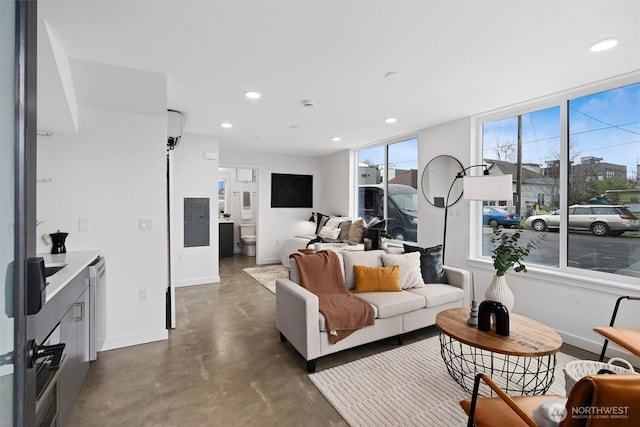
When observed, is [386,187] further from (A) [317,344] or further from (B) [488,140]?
(A) [317,344]

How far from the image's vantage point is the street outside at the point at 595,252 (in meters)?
2.72

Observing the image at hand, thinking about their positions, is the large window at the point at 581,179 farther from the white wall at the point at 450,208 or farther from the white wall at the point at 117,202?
the white wall at the point at 117,202

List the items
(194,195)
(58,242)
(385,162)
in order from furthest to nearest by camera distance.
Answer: (385,162)
(194,195)
(58,242)

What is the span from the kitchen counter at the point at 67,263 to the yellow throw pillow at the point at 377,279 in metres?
2.36

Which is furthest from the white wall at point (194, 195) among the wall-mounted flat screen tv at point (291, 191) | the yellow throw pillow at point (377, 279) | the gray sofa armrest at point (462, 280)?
the gray sofa armrest at point (462, 280)

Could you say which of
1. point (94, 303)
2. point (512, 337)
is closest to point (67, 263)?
point (94, 303)

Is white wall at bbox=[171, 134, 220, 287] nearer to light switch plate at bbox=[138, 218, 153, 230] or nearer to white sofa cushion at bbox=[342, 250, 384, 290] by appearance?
light switch plate at bbox=[138, 218, 153, 230]

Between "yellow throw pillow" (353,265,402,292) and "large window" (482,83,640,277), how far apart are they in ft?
5.54

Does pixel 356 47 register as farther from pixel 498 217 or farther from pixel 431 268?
pixel 498 217

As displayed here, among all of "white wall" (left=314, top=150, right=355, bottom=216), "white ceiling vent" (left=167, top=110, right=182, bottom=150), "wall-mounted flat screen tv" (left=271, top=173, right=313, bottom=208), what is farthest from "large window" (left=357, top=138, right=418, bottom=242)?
"white ceiling vent" (left=167, top=110, right=182, bottom=150)

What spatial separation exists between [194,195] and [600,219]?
5324 millimetres

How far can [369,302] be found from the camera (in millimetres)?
2787

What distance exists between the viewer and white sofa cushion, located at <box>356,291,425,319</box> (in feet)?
8.98

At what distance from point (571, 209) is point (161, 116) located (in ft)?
14.3
